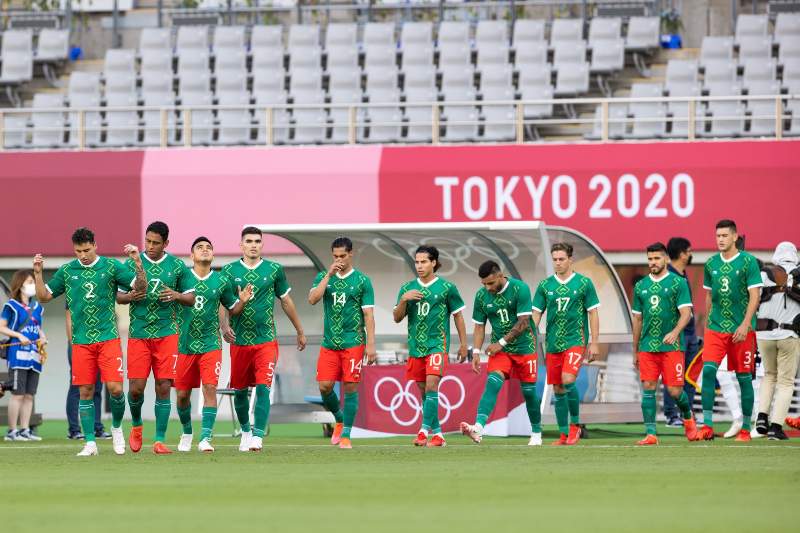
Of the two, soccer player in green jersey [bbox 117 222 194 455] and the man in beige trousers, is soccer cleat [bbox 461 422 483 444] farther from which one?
the man in beige trousers

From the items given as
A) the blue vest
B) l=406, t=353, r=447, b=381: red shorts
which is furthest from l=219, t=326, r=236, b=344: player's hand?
the blue vest

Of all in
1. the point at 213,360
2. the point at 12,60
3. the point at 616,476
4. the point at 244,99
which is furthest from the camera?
the point at 12,60

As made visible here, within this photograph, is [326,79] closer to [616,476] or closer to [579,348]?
[579,348]

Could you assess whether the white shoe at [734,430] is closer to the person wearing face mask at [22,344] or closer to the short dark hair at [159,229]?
the short dark hair at [159,229]

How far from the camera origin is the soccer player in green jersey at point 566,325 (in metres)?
15.7

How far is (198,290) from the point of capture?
14.4 meters

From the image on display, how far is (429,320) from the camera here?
15.5 m

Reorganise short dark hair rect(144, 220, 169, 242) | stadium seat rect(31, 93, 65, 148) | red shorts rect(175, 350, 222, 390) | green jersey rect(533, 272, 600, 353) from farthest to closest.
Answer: stadium seat rect(31, 93, 65, 148) → green jersey rect(533, 272, 600, 353) → red shorts rect(175, 350, 222, 390) → short dark hair rect(144, 220, 169, 242)

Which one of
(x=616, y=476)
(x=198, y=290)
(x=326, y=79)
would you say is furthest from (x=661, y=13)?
(x=616, y=476)

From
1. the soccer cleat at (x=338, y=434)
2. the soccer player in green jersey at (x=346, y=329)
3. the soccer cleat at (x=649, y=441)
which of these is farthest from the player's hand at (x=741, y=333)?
the soccer cleat at (x=338, y=434)

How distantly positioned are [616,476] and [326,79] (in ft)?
59.9

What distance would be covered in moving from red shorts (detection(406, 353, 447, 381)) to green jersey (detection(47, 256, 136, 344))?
3233 mm

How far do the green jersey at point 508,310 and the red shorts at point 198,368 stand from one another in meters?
2.78

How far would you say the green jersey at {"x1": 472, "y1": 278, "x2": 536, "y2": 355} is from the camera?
15.5m
